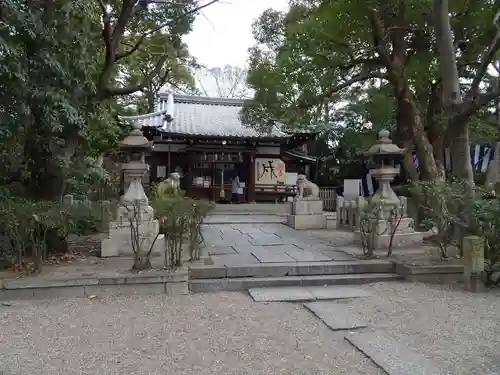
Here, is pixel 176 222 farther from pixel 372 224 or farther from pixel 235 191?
pixel 235 191

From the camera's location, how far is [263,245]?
8.12 m

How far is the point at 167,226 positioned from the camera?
5598 millimetres

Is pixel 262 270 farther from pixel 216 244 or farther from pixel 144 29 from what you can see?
pixel 144 29

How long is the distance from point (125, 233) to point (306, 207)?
5.65 meters

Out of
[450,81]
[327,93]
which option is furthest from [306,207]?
[450,81]

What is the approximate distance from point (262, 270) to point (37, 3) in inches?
208

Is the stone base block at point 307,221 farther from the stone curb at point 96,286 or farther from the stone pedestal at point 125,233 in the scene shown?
the stone curb at point 96,286

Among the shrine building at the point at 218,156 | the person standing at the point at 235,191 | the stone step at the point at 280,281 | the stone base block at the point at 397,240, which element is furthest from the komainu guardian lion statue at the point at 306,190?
the person standing at the point at 235,191

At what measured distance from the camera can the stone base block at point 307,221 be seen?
1091 centimetres

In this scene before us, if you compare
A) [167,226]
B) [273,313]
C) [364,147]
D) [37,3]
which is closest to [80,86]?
[37,3]

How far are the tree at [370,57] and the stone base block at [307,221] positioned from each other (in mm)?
2928

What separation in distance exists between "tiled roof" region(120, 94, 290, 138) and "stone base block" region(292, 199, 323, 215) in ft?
20.8

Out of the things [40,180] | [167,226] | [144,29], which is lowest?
[167,226]

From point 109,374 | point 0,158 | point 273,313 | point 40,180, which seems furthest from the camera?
point 40,180
